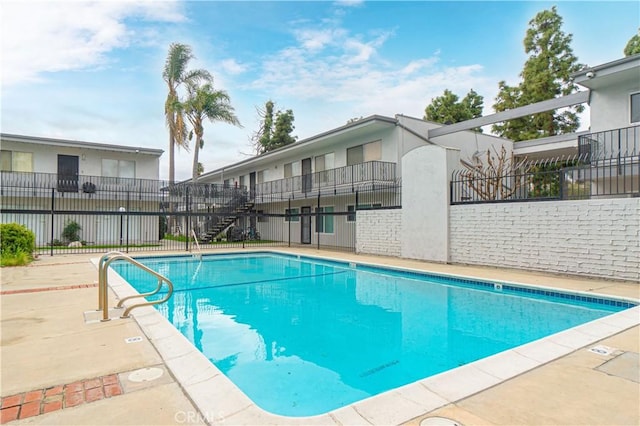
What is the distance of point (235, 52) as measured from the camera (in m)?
14.9

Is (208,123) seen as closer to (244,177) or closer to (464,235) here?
(244,177)

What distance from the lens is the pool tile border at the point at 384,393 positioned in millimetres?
2447

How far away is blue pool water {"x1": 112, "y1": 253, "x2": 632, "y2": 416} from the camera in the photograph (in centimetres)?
379

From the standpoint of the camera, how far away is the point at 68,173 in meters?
20.5

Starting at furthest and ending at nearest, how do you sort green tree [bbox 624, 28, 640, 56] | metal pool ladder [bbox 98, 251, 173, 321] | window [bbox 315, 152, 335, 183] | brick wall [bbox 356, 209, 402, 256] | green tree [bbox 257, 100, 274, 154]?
green tree [bbox 257, 100, 274, 154] < green tree [bbox 624, 28, 640, 56] < window [bbox 315, 152, 335, 183] < brick wall [bbox 356, 209, 402, 256] < metal pool ladder [bbox 98, 251, 173, 321]

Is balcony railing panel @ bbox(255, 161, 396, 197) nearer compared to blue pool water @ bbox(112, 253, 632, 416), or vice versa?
blue pool water @ bbox(112, 253, 632, 416)

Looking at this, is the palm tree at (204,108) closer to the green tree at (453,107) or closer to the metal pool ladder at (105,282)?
the green tree at (453,107)

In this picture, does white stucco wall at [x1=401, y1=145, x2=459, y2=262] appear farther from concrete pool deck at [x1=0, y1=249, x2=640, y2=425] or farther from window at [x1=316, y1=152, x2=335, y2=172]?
window at [x1=316, y1=152, x2=335, y2=172]

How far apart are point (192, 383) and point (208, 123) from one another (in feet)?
71.5

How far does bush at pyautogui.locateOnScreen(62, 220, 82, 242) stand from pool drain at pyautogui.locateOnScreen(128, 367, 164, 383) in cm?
2043

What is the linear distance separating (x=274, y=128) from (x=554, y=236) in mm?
29613

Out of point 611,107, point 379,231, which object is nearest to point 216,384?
point 379,231

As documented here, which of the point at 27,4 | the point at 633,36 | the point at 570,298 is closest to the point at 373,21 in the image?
the point at 27,4

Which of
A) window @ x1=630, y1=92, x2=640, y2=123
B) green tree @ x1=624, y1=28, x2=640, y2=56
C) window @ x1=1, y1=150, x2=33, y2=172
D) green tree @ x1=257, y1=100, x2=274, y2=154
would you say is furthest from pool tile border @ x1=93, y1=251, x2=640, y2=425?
green tree @ x1=257, y1=100, x2=274, y2=154
